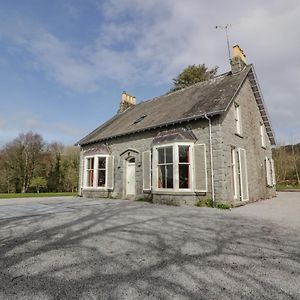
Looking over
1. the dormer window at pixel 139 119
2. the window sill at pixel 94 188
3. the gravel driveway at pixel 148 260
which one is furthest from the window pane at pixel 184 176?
the window sill at pixel 94 188

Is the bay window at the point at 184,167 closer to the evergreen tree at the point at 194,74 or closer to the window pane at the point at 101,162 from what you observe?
the window pane at the point at 101,162

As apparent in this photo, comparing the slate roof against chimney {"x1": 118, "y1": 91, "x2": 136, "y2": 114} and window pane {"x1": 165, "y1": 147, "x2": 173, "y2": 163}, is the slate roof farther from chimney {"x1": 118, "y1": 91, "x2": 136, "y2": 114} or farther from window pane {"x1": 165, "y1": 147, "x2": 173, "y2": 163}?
chimney {"x1": 118, "y1": 91, "x2": 136, "y2": 114}

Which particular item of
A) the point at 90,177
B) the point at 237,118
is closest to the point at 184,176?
the point at 237,118

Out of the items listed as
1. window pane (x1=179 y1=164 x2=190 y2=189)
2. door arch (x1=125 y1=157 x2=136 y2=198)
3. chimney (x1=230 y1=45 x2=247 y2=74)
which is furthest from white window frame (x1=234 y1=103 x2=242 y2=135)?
door arch (x1=125 y1=157 x2=136 y2=198)

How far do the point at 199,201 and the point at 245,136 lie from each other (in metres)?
5.38

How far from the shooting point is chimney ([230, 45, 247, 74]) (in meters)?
15.4

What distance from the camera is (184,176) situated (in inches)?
481

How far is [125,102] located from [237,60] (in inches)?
431

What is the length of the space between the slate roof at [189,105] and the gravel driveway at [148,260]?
6.73 m

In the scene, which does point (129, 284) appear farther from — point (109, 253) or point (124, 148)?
point (124, 148)

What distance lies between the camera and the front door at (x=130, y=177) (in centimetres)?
1543

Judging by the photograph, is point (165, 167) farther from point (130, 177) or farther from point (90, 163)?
point (90, 163)

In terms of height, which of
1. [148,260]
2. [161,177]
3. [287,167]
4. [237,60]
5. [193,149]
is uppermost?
[237,60]

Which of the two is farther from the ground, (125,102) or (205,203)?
(125,102)
